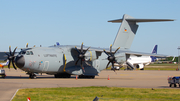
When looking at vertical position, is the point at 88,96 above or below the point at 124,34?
below

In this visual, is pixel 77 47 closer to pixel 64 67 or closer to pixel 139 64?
pixel 64 67

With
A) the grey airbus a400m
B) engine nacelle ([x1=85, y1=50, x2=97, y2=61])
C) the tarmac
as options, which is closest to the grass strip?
the tarmac

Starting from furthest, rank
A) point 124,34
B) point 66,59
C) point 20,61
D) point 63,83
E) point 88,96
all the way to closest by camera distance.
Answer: point 124,34 < point 66,59 < point 20,61 < point 63,83 < point 88,96

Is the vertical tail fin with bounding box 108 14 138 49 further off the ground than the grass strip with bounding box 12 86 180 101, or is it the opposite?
the vertical tail fin with bounding box 108 14 138 49

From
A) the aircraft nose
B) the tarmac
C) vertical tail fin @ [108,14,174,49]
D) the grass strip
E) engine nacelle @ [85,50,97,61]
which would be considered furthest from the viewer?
vertical tail fin @ [108,14,174,49]

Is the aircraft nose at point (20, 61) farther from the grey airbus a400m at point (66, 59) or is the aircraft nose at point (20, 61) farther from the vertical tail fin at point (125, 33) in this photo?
the vertical tail fin at point (125, 33)

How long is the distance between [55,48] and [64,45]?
6.60 feet

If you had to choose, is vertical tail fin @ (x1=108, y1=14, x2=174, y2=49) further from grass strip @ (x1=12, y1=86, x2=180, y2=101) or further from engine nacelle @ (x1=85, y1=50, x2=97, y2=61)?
grass strip @ (x1=12, y1=86, x2=180, y2=101)

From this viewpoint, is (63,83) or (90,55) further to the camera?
(90,55)

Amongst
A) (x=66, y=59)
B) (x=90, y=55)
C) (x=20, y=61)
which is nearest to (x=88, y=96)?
(x=20, y=61)

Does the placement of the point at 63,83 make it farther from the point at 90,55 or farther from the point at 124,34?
the point at 124,34

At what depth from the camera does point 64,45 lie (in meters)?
31.3

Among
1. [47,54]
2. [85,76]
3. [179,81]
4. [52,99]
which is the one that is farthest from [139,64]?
[52,99]

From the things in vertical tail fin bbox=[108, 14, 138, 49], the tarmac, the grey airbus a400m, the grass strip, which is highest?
vertical tail fin bbox=[108, 14, 138, 49]
